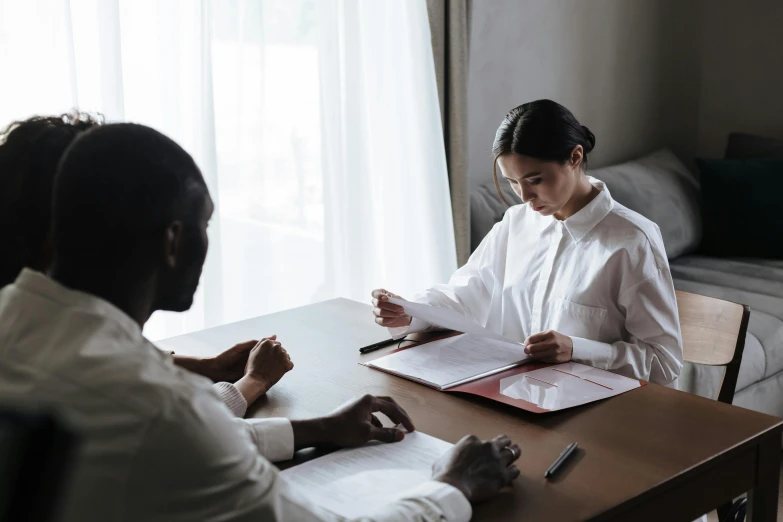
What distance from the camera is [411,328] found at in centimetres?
174

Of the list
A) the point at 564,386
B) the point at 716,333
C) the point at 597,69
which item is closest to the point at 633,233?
the point at 716,333

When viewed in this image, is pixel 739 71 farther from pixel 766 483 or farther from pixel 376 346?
pixel 766 483

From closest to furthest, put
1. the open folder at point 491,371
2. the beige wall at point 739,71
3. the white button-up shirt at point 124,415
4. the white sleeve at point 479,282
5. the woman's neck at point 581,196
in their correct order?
1. the white button-up shirt at point 124,415
2. the open folder at point 491,371
3. the woman's neck at point 581,196
4. the white sleeve at point 479,282
5. the beige wall at point 739,71

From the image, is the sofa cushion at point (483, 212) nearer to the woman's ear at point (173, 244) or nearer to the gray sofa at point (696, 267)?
the gray sofa at point (696, 267)

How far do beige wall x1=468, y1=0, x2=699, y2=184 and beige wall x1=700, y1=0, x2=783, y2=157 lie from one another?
7cm

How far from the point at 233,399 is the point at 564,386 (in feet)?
1.78

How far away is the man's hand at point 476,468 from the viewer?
1.06 m

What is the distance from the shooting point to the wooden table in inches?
42.4

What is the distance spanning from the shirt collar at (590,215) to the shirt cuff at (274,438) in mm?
866

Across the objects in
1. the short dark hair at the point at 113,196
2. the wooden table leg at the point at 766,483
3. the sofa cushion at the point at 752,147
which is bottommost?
the wooden table leg at the point at 766,483

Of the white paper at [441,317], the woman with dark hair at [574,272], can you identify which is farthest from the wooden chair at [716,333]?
the white paper at [441,317]

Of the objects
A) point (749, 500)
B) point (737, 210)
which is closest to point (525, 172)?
point (749, 500)

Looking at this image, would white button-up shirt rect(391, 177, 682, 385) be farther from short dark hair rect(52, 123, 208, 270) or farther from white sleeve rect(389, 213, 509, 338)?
short dark hair rect(52, 123, 208, 270)

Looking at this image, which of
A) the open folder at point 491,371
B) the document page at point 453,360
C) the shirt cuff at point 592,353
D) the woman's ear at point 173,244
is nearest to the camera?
the woman's ear at point 173,244
